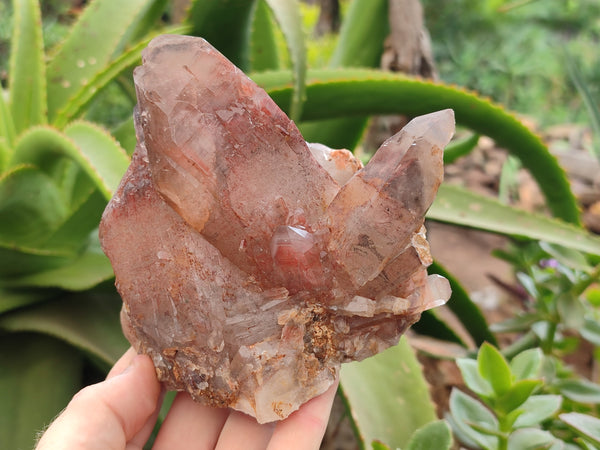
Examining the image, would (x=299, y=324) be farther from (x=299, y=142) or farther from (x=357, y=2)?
(x=357, y=2)

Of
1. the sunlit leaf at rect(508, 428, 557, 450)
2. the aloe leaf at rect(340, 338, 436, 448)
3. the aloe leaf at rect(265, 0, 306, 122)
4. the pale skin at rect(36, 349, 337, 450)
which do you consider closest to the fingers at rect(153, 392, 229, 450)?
the pale skin at rect(36, 349, 337, 450)

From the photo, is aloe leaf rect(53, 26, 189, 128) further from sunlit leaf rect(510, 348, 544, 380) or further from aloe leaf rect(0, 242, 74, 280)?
sunlit leaf rect(510, 348, 544, 380)

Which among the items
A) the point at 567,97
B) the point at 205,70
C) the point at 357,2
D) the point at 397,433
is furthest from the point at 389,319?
the point at 567,97

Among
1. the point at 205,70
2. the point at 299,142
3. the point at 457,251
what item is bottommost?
the point at 457,251


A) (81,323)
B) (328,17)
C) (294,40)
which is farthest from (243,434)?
(328,17)

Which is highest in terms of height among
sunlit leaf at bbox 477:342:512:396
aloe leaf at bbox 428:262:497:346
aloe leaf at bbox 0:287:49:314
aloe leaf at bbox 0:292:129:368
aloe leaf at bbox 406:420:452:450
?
sunlit leaf at bbox 477:342:512:396

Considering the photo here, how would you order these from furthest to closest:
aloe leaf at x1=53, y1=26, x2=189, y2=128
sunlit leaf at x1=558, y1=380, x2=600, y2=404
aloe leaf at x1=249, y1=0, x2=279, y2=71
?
aloe leaf at x1=249, y1=0, x2=279, y2=71 → aloe leaf at x1=53, y1=26, x2=189, y2=128 → sunlit leaf at x1=558, y1=380, x2=600, y2=404

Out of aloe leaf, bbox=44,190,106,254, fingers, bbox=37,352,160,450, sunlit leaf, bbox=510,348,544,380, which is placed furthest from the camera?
aloe leaf, bbox=44,190,106,254

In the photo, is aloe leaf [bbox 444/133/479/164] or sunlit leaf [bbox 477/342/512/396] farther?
aloe leaf [bbox 444/133/479/164]

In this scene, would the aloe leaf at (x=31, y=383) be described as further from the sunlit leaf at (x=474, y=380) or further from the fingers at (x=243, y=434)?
the sunlit leaf at (x=474, y=380)
